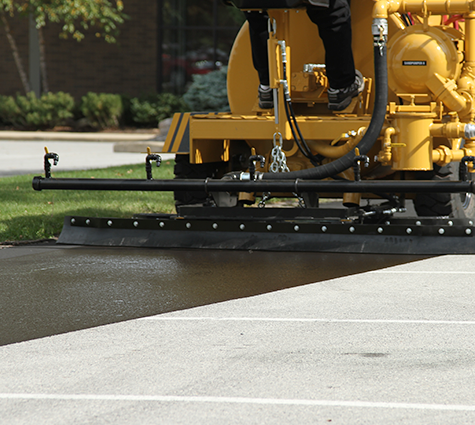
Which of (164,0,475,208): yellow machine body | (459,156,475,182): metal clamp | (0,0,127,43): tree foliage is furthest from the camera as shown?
(0,0,127,43): tree foliage

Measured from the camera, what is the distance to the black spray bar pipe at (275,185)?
22.3ft

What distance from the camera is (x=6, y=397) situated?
3688 mm

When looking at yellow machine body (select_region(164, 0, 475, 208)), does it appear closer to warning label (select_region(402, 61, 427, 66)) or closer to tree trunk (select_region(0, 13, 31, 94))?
warning label (select_region(402, 61, 427, 66))

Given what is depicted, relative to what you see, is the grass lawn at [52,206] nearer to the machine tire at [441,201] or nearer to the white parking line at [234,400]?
the machine tire at [441,201]

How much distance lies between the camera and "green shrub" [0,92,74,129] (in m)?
27.7

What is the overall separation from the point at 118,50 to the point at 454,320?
25886 millimetres

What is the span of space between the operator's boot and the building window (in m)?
20.8

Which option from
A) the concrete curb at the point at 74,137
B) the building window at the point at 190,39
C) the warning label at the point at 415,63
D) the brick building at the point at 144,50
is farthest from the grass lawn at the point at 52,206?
the brick building at the point at 144,50

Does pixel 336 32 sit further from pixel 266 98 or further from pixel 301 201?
pixel 301 201

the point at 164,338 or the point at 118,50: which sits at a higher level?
the point at 118,50

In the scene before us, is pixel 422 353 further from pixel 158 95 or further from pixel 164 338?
pixel 158 95

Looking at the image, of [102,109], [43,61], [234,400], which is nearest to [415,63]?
[234,400]

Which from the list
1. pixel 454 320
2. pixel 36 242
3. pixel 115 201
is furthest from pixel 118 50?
pixel 454 320

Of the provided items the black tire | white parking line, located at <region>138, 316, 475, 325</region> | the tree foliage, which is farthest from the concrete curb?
white parking line, located at <region>138, 316, 475, 325</region>
